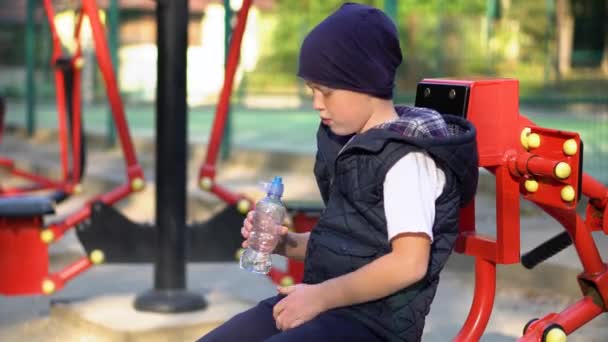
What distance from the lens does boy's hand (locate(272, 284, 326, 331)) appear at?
2609mm

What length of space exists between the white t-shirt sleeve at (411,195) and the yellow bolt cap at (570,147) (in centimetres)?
62

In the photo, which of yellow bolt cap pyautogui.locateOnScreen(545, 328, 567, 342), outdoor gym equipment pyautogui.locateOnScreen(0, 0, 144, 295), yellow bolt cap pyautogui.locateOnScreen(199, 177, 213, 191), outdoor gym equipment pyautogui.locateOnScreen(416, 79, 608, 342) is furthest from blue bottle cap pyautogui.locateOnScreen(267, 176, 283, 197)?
yellow bolt cap pyautogui.locateOnScreen(199, 177, 213, 191)

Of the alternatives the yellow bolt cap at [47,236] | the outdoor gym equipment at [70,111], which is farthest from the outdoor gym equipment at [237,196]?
the outdoor gym equipment at [70,111]

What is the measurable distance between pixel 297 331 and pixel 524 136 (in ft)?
3.22

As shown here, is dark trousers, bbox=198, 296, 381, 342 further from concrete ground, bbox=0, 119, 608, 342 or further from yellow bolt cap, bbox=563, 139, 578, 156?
concrete ground, bbox=0, 119, 608, 342

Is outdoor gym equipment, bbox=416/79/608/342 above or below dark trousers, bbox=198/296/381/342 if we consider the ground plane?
above

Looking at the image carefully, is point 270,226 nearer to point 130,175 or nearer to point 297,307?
point 297,307

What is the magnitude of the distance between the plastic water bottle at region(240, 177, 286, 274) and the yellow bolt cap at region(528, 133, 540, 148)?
73 cm

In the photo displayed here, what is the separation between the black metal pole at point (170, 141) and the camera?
4.95 meters

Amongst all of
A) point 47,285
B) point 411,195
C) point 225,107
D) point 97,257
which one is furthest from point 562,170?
point 47,285

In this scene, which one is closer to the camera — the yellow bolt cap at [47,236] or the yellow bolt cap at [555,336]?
the yellow bolt cap at [555,336]

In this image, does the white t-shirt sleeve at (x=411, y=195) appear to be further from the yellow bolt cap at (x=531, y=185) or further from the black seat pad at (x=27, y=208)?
the black seat pad at (x=27, y=208)

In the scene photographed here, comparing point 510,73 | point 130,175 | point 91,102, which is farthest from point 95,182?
point 91,102

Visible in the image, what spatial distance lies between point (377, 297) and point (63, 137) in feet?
13.3
